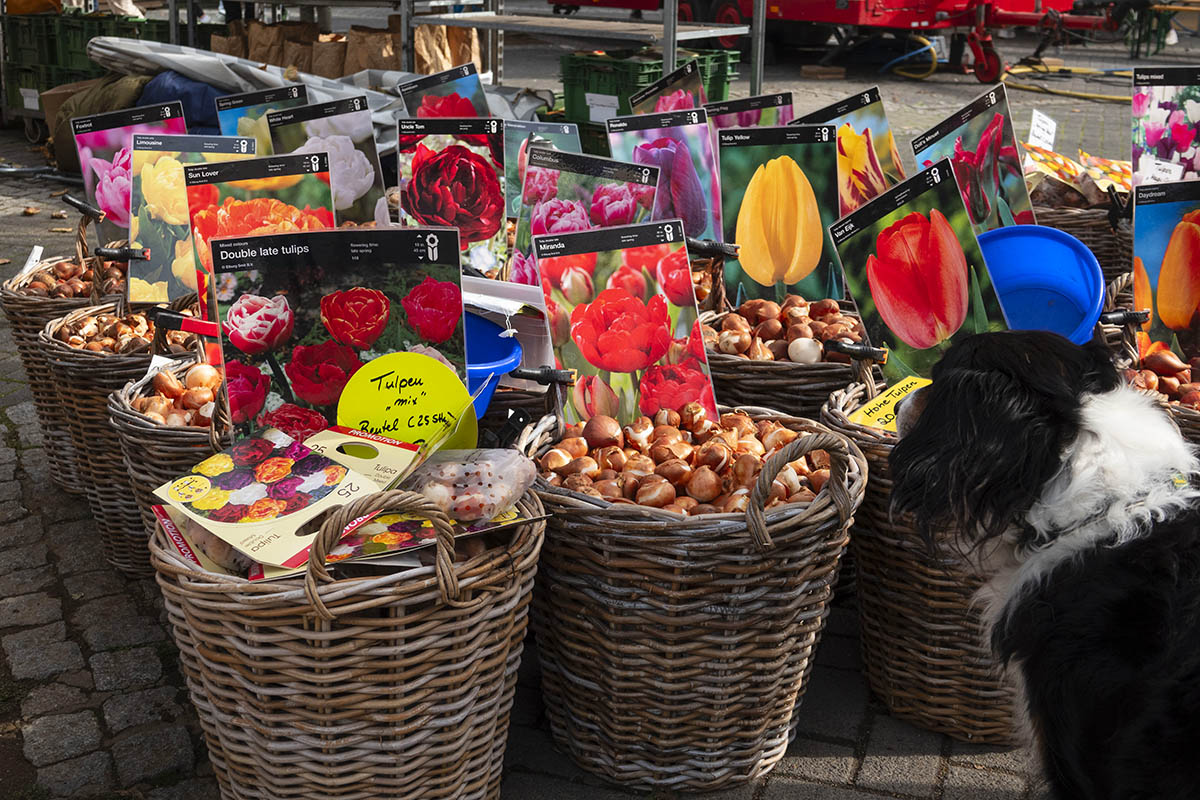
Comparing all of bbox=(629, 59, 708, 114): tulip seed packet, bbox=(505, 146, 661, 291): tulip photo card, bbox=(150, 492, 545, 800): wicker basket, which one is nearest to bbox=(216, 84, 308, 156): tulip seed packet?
bbox=(505, 146, 661, 291): tulip photo card

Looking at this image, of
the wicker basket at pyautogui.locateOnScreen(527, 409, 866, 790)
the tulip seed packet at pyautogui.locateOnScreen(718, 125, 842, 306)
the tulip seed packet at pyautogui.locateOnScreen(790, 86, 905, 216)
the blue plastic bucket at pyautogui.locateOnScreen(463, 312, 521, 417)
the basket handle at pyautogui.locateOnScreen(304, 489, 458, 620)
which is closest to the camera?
the basket handle at pyautogui.locateOnScreen(304, 489, 458, 620)

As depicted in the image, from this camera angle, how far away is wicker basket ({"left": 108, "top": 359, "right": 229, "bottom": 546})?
2.55 metres

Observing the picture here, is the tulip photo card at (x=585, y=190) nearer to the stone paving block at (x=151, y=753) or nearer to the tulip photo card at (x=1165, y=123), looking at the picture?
the stone paving block at (x=151, y=753)

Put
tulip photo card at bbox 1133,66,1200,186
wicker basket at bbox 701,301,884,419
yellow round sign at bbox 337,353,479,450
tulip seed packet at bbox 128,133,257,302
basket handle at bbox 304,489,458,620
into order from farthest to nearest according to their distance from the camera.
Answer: tulip photo card at bbox 1133,66,1200,186 < tulip seed packet at bbox 128,133,257,302 < wicker basket at bbox 701,301,884,419 < yellow round sign at bbox 337,353,479,450 < basket handle at bbox 304,489,458,620

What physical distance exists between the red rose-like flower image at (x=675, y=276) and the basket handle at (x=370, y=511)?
1.02 metres

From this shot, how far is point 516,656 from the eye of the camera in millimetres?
2105

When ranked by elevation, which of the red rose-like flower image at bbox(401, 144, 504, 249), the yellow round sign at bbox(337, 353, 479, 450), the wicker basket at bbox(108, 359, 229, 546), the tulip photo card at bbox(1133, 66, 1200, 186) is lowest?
the wicker basket at bbox(108, 359, 229, 546)

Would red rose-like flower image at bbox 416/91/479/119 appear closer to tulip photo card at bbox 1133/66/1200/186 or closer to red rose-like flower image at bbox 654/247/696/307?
red rose-like flower image at bbox 654/247/696/307

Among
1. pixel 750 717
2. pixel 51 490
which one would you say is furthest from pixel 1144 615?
pixel 51 490

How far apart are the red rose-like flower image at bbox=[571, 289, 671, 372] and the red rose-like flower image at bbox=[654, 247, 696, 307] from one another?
32mm

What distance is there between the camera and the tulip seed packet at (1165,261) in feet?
9.36

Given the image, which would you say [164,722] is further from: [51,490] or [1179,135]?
[1179,135]

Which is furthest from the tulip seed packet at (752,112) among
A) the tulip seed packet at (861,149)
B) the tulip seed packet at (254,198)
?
the tulip seed packet at (254,198)

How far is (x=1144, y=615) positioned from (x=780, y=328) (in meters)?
Result: 1.53
